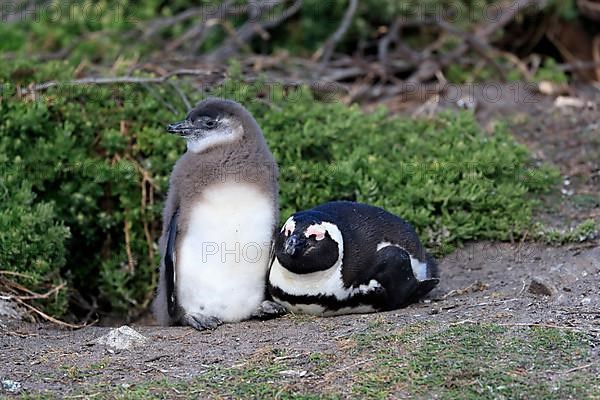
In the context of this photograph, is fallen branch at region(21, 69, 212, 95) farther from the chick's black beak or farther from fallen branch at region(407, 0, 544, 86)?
fallen branch at region(407, 0, 544, 86)

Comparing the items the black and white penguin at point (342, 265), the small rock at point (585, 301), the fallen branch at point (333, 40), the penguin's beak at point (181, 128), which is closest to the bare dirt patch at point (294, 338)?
the small rock at point (585, 301)

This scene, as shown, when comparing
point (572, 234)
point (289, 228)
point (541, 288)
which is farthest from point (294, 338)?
point (572, 234)

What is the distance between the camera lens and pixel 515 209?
6.22 m

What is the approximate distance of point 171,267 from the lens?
4.90 metres

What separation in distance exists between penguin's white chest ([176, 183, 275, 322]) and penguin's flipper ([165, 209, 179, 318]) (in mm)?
47

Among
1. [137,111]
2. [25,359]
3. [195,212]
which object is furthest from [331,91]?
[25,359]

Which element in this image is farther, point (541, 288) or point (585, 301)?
point (541, 288)

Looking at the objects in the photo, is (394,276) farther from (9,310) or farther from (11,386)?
(9,310)

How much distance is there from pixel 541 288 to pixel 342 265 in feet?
3.35

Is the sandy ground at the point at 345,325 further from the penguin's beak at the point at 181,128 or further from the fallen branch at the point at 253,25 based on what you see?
the fallen branch at the point at 253,25

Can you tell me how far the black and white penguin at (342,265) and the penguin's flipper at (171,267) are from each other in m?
0.50

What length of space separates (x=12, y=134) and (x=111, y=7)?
3.45 metres

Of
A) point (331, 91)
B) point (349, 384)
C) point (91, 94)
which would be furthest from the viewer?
point (331, 91)

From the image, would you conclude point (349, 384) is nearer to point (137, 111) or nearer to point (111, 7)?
point (137, 111)
